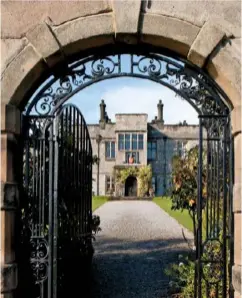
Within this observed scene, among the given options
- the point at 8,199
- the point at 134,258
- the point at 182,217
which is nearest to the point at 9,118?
the point at 8,199

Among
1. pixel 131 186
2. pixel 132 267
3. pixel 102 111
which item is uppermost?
pixel 102 111

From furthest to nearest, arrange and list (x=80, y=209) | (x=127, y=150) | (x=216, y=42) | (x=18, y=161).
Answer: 1. (x=127, y=150)
2. (x=80, y=209)
3. (x=18, y=161)
4. (x=216, y=42)

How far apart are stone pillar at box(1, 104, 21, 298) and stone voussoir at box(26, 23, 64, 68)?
0.59 meters

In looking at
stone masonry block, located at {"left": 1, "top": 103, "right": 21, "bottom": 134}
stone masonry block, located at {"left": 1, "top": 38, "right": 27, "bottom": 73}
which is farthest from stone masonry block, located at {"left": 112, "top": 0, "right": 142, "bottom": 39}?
stone masonry block, located at {"left": 1, "top": 103, "right": 21, "bottom": 134}

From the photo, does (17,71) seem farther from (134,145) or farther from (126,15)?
(134,145)

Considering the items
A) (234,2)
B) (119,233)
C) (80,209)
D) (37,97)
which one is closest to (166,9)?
(234,2)

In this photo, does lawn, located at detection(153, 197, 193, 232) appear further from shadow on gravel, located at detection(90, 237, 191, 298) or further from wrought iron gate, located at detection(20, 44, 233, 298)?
wrought iron gate, located at detection(20, 44, 233, 298)

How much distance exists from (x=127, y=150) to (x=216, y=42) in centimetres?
3633

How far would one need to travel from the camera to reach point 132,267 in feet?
26.3

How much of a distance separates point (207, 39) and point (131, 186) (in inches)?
1373

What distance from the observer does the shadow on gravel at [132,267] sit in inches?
255

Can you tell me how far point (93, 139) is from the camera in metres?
40.4

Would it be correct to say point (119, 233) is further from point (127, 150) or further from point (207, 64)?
point (127, 150)

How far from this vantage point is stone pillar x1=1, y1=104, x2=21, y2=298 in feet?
12.5
